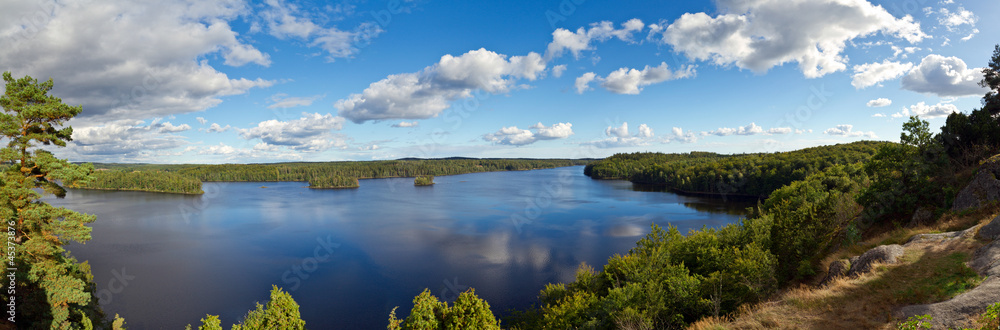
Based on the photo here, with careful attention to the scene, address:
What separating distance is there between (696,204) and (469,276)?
63549 millimetres

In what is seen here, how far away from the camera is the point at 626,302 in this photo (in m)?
18.7

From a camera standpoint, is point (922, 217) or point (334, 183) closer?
point (922, 217)

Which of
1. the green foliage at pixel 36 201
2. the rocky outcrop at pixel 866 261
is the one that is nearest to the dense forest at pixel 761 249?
the rocky outcrop at pixel 866 261

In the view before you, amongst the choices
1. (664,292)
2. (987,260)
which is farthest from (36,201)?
(987,260)

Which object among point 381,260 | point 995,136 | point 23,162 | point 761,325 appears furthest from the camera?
point 381,260

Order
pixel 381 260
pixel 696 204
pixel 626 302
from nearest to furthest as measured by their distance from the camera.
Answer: pixel 626 302
pixel 381 260
pixel 696 204


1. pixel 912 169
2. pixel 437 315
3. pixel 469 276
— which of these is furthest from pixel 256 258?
pixel 912 169

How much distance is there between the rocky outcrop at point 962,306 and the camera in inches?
370

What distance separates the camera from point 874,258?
602 inches

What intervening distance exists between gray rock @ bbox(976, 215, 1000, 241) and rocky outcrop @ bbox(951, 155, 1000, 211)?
768 centimetres

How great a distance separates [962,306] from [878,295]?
2473 mm

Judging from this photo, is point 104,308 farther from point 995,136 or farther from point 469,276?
point 995,136

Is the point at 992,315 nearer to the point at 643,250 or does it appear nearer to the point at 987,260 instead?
the point at 987,260

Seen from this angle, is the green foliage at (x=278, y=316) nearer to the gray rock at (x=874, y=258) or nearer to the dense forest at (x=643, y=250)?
the dense forest at (x=643, y=250)
